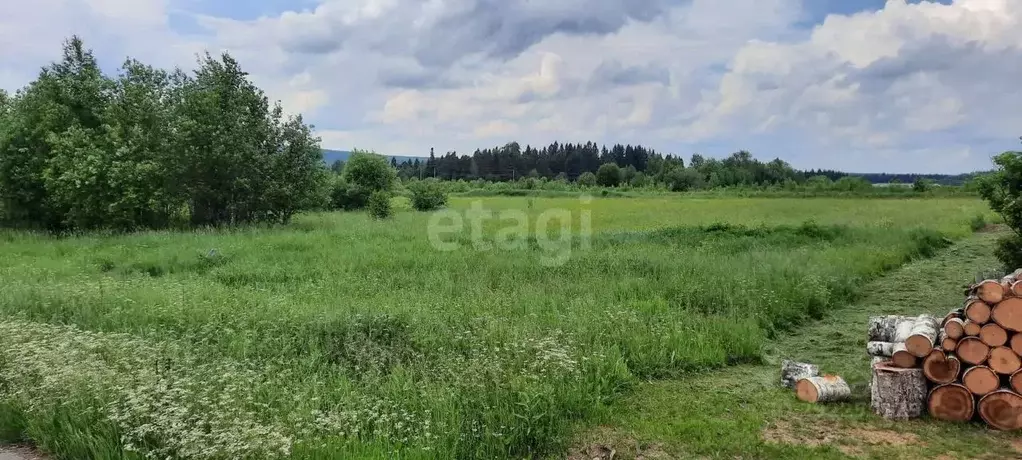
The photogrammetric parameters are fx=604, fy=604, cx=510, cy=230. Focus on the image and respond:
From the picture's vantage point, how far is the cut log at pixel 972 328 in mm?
5977

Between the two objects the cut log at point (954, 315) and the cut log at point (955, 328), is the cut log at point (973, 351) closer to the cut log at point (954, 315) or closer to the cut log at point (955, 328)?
the cut log at point (955, 328)

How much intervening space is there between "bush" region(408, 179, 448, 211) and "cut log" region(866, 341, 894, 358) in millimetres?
32700

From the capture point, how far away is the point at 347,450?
15.5 feet

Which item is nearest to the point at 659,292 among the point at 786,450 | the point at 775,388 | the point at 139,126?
the point at 775,388

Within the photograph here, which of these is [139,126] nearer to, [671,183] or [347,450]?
[347,450]

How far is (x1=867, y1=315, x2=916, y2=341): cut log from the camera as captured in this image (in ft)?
23.6

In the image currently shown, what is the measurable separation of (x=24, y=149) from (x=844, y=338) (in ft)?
84.8

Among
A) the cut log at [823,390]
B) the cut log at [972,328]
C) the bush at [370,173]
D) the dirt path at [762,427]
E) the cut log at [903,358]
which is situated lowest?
the dirt path at [762,427]

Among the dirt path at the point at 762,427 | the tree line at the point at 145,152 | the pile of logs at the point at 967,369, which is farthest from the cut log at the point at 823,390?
the tree line at the point at 145,152

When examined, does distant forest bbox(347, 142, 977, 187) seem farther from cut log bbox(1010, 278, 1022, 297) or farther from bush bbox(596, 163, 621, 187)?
cut log bbox(1010, 278, 1022, 297)

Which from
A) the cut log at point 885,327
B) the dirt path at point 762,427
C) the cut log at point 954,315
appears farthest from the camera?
the cut log at point 885,327

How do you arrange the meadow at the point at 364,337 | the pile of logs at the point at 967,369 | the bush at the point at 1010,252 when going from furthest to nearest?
the bush at the point at 1010,252 → the pile of logs at the point at 967,369 → the meadow at the point at 364,337

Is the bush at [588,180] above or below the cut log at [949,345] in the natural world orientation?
above

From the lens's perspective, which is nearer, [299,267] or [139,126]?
[299,267]
